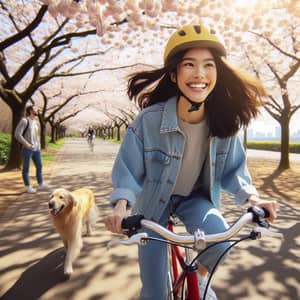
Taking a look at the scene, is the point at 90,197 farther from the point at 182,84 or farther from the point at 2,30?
the point at 2,30

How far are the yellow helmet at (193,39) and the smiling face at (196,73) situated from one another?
0.20 ft

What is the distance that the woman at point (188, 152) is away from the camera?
1.92 meters

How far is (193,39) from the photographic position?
74.8 inches

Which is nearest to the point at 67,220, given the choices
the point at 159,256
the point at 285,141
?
the point at 159,256

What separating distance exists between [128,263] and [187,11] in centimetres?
678

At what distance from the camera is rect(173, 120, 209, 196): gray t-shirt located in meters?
2.09

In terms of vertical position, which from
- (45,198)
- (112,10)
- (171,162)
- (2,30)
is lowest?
(45,198)

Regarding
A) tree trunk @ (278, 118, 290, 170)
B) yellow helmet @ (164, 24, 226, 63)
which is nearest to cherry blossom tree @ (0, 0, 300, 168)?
tree trunk @ (278, 118, 290, 170)

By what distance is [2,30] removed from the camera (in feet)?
47.4

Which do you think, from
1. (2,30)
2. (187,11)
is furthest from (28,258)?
(2,30)

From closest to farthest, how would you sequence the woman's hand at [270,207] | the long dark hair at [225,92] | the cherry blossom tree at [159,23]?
the woman's hand at [270,207] < the long dark hair at [225,92] < the cherry blossom tree at [159,23]

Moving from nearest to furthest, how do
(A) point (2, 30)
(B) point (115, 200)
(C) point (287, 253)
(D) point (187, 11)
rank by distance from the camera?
(B) point (115, 200) < (C) point (287, 253) < (D) point (187, 11) < (A) point (2, 30)

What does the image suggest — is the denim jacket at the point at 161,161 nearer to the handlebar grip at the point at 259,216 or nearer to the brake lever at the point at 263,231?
the handlebar grip at the point at 259,216

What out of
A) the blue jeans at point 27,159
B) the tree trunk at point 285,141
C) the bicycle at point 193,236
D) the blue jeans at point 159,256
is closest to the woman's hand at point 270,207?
the bicycle at point 193,236
